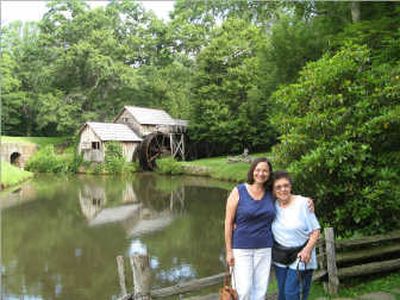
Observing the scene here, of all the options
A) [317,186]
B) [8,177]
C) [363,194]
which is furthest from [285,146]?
[8,177]

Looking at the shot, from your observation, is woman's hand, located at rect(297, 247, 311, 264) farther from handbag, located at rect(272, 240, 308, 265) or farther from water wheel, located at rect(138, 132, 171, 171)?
water wheel, located at rect(138, 132, 171, 171)

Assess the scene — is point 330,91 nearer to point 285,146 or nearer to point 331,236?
point 285,146

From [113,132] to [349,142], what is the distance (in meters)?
24.9

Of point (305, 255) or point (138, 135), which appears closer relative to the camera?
point (305, 255)

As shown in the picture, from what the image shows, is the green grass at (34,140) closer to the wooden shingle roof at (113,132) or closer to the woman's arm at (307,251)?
the wooden shingle roof at (113,132)

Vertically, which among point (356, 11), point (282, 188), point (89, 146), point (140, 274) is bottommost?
point (140, 274)

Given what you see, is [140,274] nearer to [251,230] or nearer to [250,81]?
[251,230]

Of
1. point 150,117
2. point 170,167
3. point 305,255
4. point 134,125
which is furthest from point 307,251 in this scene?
point 150,117

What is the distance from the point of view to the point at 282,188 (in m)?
3.77

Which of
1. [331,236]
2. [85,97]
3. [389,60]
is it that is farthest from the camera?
[85,97]

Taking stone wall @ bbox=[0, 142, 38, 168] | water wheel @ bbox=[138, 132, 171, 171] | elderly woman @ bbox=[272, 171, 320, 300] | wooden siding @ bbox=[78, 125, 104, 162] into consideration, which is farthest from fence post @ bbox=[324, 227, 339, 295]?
stone wall @ bbox=[0, 142, 38, 168]

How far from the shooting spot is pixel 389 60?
769 cm

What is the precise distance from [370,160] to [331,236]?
1.34 meters

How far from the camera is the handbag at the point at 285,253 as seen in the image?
12.4 feet
